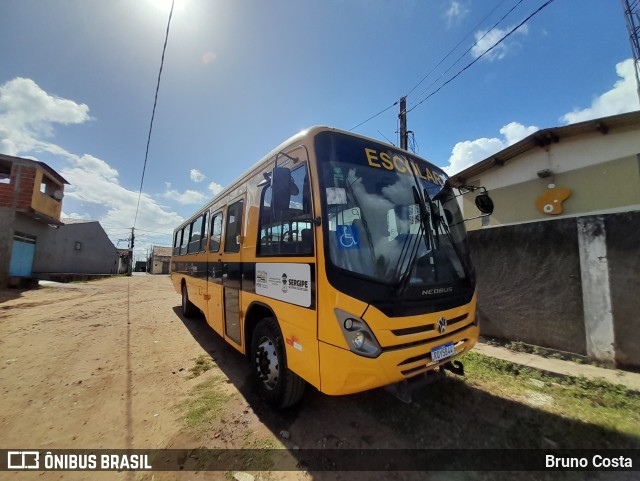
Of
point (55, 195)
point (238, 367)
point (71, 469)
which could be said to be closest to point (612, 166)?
point (238, 367)

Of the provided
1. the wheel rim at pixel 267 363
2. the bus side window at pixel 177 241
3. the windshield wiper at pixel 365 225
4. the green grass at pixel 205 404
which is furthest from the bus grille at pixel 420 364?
the bus side window at pixel 177 241

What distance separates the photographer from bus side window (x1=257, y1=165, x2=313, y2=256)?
262 cm

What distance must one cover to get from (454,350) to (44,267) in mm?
26059

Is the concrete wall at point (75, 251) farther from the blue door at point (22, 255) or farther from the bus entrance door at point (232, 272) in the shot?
the bus entrance door at point (232, 272)

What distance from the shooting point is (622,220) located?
4047mm

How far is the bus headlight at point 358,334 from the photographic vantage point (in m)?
2.25

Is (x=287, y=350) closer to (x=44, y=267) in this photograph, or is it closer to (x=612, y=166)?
(x=612, y=166)

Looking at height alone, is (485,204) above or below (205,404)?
above

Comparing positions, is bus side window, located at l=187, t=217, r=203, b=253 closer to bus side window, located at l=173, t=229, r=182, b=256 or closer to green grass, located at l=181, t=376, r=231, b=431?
bus side window, located at l=173, t=229, r=182, b=256

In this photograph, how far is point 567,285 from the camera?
4523mm

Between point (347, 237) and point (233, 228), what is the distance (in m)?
2.69

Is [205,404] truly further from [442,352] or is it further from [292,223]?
[442,352]

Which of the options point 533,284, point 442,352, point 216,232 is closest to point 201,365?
point 216,232

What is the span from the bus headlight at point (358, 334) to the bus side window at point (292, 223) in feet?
2.14
